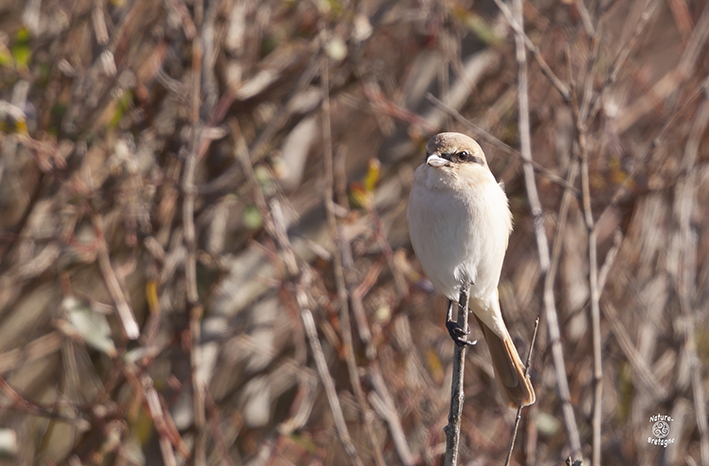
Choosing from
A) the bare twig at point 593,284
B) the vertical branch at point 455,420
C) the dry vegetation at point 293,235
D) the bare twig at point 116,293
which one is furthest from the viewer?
the dry vegetation at point 293,235

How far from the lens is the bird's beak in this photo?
2258 millimetres

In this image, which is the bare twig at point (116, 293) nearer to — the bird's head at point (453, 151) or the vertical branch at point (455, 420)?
the bird's head at point (453, 151)

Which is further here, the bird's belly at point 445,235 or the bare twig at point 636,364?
the bare twig at point 636,364

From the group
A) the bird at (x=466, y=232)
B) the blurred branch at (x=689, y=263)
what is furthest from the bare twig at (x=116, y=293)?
the blurred branch at (x=689, y=263)

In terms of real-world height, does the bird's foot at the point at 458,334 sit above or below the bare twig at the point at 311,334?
above

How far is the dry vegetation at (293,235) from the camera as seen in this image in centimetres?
356

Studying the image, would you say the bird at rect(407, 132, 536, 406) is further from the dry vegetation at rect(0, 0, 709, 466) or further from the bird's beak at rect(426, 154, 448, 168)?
the dry vegetation at rect(0, 0, 709, 466)

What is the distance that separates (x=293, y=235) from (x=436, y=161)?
216cm

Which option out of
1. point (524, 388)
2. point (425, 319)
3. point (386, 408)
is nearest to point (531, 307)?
point (425, 319)

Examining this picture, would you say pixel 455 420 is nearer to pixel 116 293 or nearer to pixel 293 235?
pixel 116 293

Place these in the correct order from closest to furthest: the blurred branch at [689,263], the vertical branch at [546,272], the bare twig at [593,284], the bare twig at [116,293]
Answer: the bare twig at [593,284], the vertical branch at [546,272], the blurred branch at [689,263], the bare twig at [116,293]

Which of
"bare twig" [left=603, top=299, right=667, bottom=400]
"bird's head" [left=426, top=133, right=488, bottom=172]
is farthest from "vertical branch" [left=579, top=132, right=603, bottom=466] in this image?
"bare twig" [left=603, top=299, right=667, bottom=400]

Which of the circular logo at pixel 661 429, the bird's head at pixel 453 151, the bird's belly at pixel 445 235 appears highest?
the bird's head at pixel 453 151

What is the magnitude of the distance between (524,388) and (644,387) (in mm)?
1899
